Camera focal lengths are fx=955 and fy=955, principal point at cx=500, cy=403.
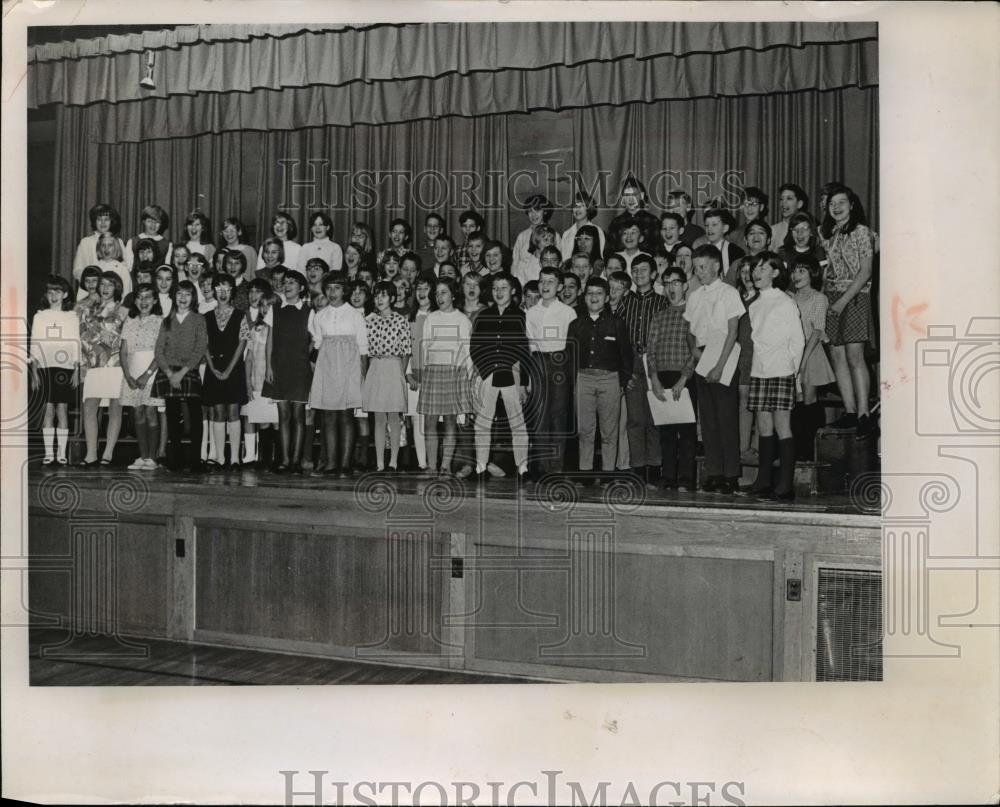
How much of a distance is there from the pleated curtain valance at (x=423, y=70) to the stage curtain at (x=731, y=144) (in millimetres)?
58

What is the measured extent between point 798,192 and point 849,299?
44 cm

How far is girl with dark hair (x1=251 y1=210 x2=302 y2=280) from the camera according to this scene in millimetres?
3672

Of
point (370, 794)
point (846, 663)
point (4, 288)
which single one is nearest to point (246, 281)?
point (4, 288)

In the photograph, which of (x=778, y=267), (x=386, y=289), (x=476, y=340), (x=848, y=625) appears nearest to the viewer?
(x=848, y=625)

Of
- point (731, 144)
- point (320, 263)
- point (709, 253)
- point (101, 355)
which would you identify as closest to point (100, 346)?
point (101, 355)

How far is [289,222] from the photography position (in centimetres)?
367

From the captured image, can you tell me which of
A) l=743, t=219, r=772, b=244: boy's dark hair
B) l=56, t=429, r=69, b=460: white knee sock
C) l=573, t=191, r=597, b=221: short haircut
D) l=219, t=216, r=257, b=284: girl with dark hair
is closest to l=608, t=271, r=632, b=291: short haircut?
l=573, t=191, r=597, b=221: short haircut

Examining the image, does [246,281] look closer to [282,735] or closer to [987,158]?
[282,735]

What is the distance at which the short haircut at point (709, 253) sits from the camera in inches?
141

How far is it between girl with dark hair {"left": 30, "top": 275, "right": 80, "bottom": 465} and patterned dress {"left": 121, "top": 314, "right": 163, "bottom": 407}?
185 mm

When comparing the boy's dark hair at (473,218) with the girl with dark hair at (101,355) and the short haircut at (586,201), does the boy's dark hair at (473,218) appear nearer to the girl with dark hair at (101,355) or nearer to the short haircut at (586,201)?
the short haircut at (586,201)

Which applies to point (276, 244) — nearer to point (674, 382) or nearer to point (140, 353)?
point (140, 353)

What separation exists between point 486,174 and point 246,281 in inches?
41.0

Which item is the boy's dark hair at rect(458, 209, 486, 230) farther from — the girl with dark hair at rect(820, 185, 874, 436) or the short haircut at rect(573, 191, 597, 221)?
the girl with dark hair at rect(820, 185, 874, 436)
